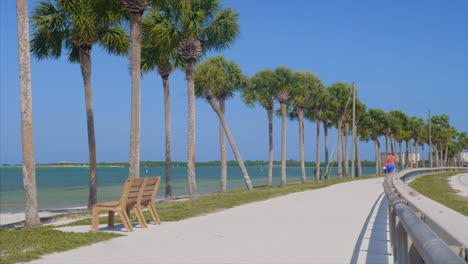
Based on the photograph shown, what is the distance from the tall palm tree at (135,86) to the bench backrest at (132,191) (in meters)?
8.85

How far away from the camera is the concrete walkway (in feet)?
26.0

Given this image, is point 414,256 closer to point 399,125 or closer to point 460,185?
point 460,185

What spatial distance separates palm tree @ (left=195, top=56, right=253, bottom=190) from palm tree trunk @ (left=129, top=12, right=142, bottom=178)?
1641 centimetres

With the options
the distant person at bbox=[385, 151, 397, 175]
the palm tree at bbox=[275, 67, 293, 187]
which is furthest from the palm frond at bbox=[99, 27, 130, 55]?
the palm tree at bbox=[275, 67, 293, 187]

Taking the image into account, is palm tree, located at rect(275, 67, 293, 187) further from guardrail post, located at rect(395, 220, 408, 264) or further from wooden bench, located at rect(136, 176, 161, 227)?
guardrail post, located at rect(395, 220, 408, 264)

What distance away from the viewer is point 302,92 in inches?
1884

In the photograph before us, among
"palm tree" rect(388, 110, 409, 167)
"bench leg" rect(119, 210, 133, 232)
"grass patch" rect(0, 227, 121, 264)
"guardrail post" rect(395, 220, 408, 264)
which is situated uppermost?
"palm tree" rect(388, 110, 409, 167)

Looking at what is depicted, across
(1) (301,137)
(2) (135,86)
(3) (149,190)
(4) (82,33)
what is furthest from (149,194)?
(1) (301,137)

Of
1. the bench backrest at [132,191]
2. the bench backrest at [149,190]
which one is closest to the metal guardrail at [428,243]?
the bench backrest at [132,191]

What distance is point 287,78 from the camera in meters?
44.8

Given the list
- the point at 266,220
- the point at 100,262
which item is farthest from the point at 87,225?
the point at 100,262

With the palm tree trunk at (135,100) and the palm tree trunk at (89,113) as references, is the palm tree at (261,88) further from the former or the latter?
the palm tree trunk at (135,100)

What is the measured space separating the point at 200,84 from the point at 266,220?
2468 centimetres

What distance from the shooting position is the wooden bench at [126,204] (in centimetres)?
1072
